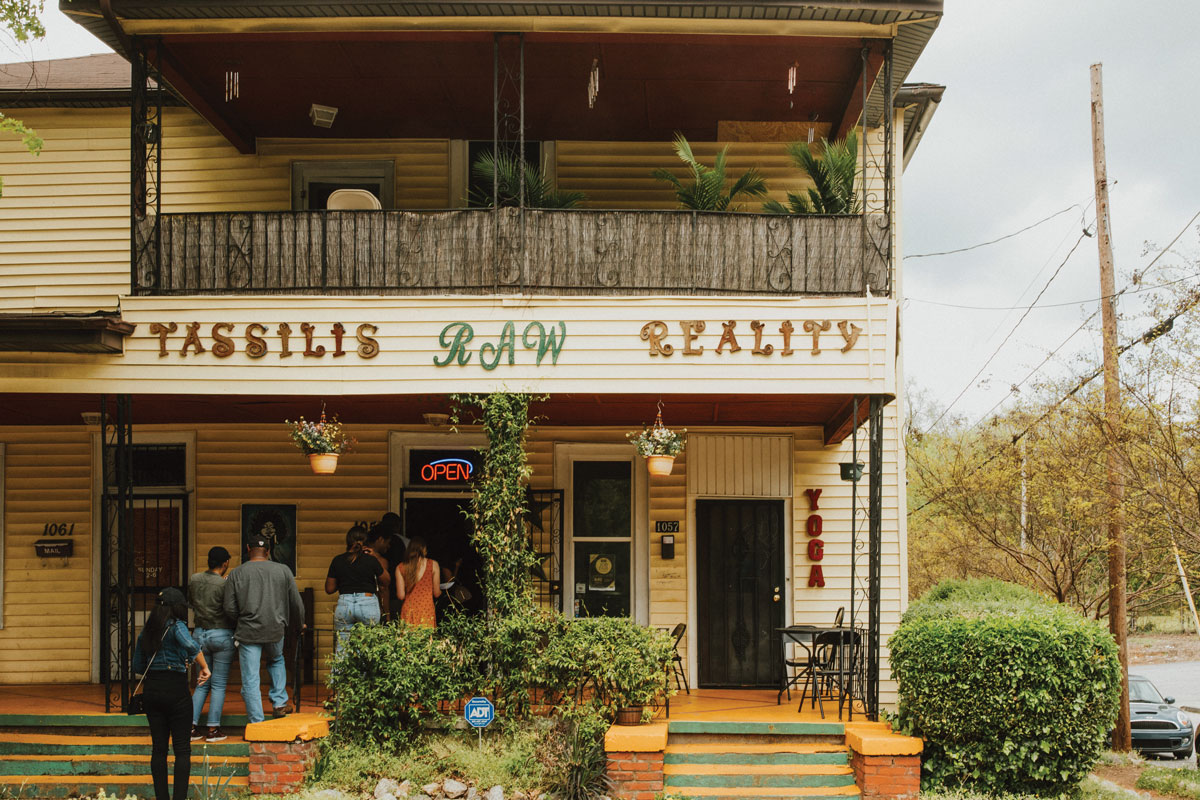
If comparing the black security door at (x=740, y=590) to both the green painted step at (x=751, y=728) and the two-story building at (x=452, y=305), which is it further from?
the green painted step at (x=751, y=728)

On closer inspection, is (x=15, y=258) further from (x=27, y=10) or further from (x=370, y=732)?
(x=370, y=732)

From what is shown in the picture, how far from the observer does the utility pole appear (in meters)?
14.8

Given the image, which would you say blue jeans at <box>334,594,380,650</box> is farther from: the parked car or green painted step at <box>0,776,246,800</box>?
the parked car

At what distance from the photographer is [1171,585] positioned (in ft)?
65.7

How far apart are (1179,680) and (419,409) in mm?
29437

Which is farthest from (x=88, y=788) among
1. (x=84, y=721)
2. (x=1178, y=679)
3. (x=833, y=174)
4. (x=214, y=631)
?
(x=1178, y=679)

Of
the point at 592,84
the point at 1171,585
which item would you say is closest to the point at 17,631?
the point at 592,84

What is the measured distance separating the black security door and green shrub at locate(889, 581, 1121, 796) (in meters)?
3.17

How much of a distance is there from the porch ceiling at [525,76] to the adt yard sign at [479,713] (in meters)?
5.99

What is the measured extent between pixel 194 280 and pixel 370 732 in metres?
4.51

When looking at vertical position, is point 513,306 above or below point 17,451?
above

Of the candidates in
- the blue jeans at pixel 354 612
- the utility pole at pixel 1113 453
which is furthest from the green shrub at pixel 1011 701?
the utility pole at pixel 1113 453

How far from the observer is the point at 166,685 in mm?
7797

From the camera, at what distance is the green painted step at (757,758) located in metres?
8.73
